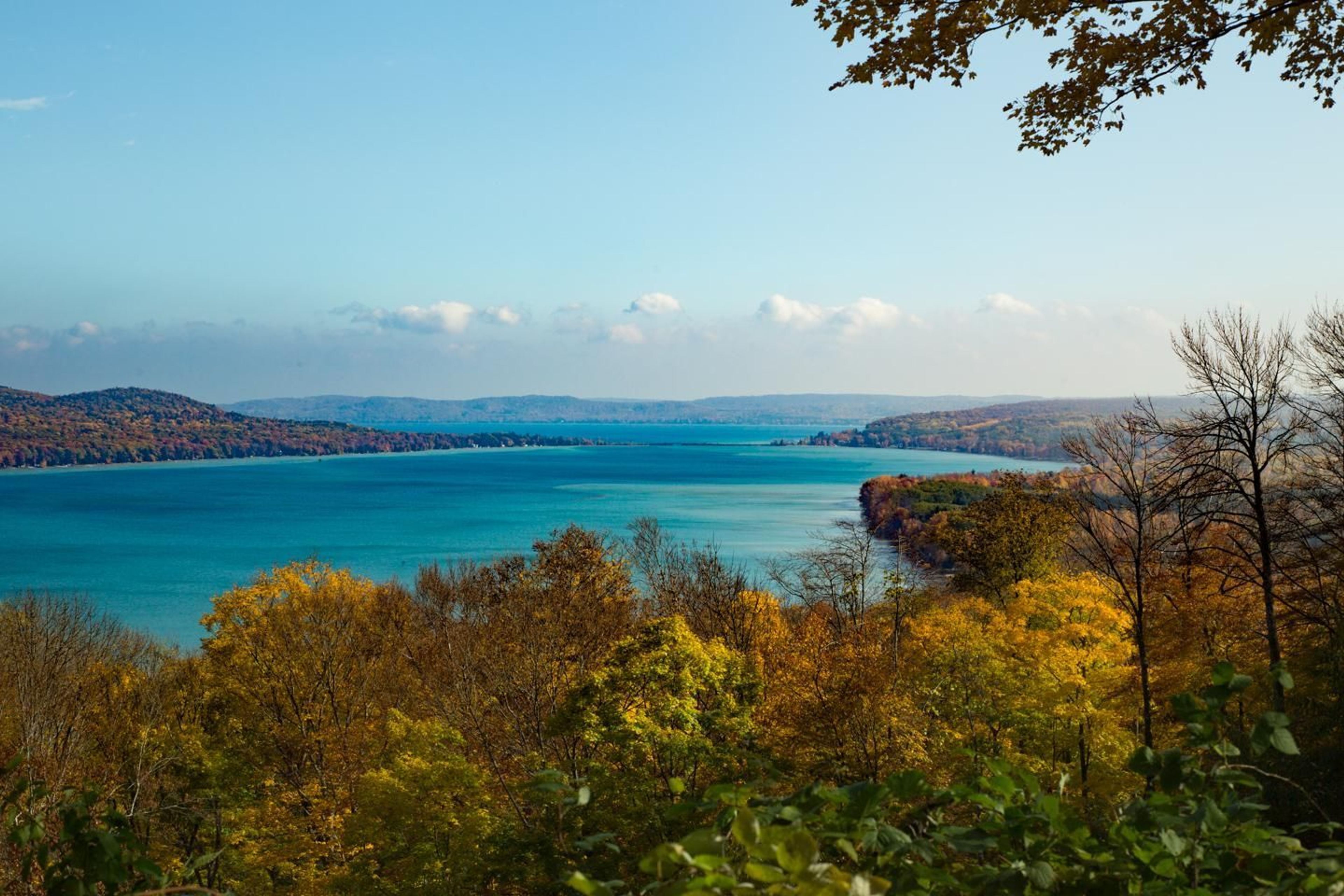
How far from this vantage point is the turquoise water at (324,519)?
74375 millimetres

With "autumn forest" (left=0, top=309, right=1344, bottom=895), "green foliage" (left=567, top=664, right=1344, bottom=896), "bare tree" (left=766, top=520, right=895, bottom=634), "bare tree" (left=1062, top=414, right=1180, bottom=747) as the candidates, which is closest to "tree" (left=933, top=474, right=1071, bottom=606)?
"autumn forest" (left=0, top=309, right=1344, bottom=895)

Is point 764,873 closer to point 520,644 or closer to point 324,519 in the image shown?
point 520,644

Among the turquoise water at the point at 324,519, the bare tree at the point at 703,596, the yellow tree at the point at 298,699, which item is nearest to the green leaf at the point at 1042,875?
the yellow tree at the point at 298,699

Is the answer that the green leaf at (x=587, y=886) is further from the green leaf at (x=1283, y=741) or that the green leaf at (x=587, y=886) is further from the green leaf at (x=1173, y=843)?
the green leaf at (x=1283, y=741)

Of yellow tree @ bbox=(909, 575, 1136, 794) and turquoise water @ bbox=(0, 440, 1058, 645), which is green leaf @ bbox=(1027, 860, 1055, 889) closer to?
yellow tree @ bbox=(909, 575, 1136, 794)

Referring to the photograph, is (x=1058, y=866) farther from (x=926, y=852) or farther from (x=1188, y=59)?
(x=1188, y=59)

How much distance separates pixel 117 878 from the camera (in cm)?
286

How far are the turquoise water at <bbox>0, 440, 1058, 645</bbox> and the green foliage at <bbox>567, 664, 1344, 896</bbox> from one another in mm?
60597

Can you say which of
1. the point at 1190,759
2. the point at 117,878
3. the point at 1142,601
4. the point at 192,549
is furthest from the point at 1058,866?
the point at 192,549

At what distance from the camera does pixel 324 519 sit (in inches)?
4409

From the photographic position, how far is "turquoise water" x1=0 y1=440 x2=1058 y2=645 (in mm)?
74375

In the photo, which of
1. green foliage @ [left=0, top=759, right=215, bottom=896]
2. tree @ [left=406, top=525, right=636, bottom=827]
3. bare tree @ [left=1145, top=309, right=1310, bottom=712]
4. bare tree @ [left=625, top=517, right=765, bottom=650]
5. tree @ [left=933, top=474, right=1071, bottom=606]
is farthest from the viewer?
tree @ [left=933, top=474, right=1071, bottom=606]

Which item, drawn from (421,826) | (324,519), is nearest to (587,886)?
(421,826)

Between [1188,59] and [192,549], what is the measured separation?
98126mm
